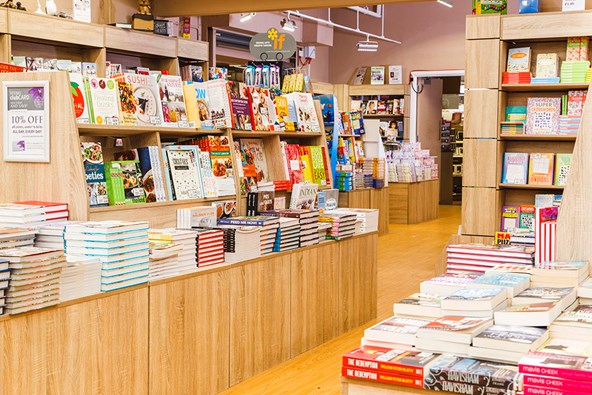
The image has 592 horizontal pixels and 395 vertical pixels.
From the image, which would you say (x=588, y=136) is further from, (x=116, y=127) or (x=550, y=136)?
(x=550, y=136)

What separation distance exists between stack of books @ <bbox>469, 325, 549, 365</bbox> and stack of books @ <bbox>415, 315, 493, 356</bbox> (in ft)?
0.07

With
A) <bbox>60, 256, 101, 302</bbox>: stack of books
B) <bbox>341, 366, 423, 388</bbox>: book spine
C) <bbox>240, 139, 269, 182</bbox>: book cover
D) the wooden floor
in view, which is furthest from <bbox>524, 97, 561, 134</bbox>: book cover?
<bbox>341, 366, 423, 388</bbox>: book spine

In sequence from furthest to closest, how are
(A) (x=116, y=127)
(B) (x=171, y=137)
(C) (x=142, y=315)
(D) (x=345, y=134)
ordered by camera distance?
(D) (x=345, y=134)
(B) (x=171, y=137)
(A) (x=116, y=127)
(C) (x=142, y=315)

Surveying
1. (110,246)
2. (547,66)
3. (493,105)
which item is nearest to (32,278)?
(110,246)

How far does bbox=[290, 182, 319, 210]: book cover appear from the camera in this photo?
18.7ft

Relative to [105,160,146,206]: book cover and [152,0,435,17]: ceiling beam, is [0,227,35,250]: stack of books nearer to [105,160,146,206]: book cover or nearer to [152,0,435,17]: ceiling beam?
[105,160,146,206]: book cover

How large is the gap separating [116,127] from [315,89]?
11.9 meters

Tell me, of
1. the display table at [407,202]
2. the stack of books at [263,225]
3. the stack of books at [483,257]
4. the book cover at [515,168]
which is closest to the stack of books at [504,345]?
the stack of books at [483,257]

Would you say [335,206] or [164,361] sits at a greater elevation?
[335,206]

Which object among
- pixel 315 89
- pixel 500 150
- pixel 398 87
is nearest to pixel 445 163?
pixel 398 87

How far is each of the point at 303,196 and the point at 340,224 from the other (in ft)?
1.16

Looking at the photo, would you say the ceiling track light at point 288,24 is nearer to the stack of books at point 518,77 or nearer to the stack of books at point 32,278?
the stack of books at point 518,77

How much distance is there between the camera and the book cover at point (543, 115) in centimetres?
685

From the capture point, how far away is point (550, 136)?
6.79 meters
